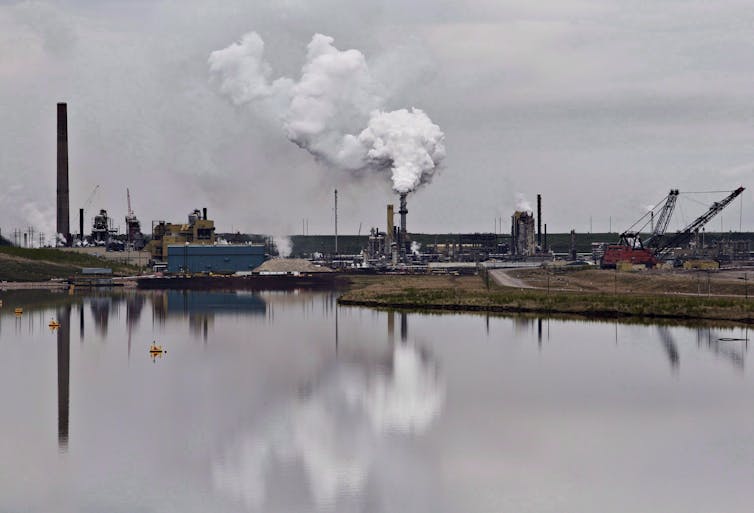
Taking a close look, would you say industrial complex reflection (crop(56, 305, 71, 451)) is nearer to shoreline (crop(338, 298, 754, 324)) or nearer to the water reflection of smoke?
the water reflection of smoke

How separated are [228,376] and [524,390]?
803 inches

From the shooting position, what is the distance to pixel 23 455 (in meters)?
49.7

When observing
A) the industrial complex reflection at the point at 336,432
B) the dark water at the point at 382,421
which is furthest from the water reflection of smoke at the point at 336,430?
the dark water at the point at 382,421

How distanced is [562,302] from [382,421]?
62.6 metres

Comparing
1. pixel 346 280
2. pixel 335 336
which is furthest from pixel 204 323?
pixel 346 280

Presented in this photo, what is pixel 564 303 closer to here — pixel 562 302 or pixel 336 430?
pixel 562 302

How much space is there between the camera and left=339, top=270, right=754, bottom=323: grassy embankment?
106812mm

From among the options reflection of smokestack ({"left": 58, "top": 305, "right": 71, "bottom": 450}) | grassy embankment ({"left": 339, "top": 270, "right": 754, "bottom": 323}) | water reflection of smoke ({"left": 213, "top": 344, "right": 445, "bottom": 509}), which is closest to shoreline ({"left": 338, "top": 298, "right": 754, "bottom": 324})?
grassy embankment ({"left": 339, "top": 270, "right": 754, "bottom": 323})

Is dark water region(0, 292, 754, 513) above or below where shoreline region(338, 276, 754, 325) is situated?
below

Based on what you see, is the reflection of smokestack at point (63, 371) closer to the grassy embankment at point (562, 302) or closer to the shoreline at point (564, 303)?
the shoreline at point (564, 303)

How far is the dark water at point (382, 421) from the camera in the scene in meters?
44.2

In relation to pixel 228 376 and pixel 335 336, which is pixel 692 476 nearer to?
pixel 228 376

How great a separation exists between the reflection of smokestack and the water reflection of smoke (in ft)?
30.7

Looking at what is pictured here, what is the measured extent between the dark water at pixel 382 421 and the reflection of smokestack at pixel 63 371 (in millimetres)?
230
